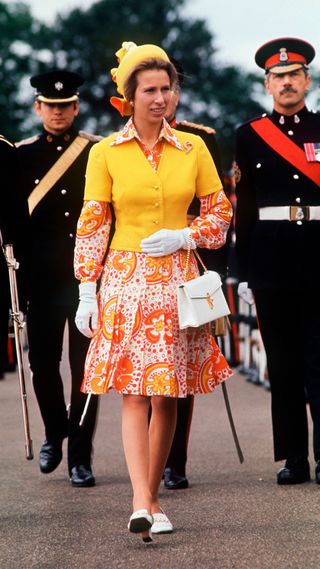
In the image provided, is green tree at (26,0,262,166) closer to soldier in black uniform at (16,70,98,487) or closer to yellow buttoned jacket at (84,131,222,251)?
soldier in black uniform at (16,70,98,487)

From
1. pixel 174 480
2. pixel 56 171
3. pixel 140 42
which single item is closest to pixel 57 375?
pixel 174 480

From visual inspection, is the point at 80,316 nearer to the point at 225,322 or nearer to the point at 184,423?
the point at 225,322

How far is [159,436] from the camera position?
6.04 m

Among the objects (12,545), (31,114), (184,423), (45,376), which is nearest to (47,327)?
(45,376)

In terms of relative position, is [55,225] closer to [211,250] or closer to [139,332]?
[211,250]

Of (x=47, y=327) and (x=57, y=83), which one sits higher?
(x=57, y=83)

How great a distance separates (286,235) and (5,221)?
154cm

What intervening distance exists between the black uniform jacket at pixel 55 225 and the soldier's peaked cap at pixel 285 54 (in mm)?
1044

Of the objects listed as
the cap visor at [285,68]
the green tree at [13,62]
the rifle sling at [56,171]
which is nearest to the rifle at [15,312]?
the rifle sling at [56,171]

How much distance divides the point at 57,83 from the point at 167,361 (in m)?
2.54

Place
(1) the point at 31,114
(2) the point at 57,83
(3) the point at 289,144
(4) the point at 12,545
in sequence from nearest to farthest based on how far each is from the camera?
(4) the point at 12,545, (3) the point at 289,144, (2) the point at 57,83, (1) the point at 31,114

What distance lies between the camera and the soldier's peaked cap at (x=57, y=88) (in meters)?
7.82

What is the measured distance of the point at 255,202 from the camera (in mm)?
7438

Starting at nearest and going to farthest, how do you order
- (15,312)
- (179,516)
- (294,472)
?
(179,516) < (15,312) < (294,472)
